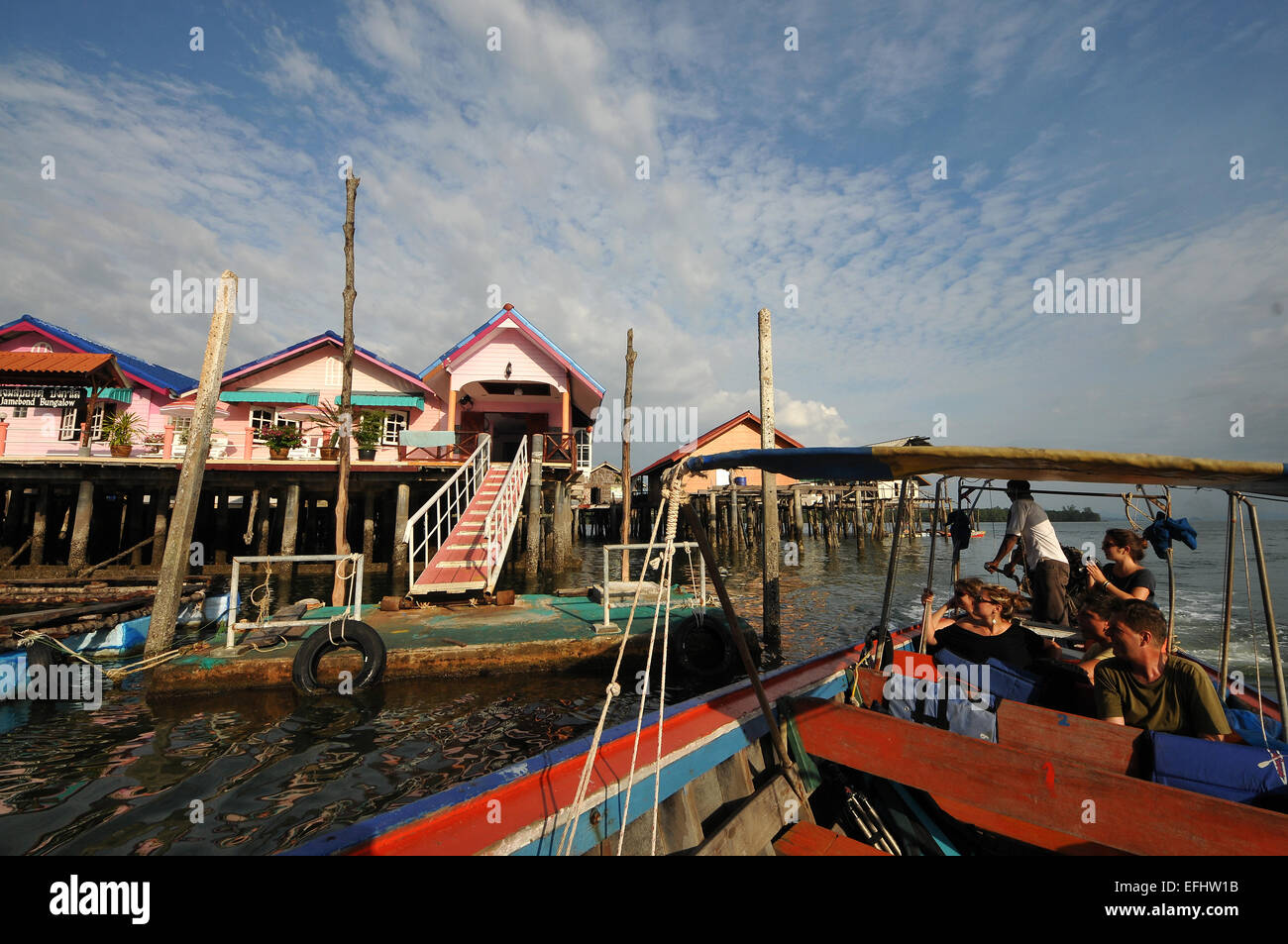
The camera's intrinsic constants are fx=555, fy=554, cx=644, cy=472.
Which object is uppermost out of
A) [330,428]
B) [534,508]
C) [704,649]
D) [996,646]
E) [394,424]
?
[394,424]

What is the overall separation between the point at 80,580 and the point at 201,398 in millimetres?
7923

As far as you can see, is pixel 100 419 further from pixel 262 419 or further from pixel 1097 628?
pixel 1097 628

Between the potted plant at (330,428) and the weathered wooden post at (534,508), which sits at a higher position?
the potted plant at (330,428)

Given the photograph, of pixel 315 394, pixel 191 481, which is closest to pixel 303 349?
pixel 315 394

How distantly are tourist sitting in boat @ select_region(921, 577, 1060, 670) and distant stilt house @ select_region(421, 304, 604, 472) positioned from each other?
14.6m

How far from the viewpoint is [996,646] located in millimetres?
4309

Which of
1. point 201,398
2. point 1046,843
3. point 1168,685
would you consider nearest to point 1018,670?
point 1168,685

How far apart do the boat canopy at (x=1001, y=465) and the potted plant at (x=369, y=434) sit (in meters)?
17.5

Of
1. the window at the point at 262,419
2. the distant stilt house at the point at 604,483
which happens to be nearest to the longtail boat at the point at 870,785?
the window at the point at 262,419

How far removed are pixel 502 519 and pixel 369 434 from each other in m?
7.69

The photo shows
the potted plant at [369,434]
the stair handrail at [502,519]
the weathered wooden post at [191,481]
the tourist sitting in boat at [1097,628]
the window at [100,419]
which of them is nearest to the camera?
the tourist sitting in boat at [1097,628]

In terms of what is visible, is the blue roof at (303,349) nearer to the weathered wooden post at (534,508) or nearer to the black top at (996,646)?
the weathered wooden post at (534,508)

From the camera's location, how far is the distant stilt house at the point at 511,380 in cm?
1908
